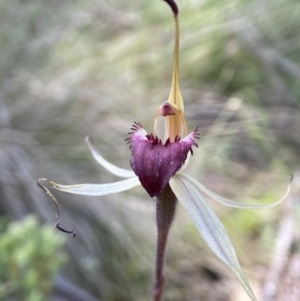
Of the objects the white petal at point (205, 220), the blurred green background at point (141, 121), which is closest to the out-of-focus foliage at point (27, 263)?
the blurred green background at point (141, 121)

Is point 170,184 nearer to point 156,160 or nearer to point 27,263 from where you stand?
point 156,160

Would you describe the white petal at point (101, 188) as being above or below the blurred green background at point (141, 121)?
above

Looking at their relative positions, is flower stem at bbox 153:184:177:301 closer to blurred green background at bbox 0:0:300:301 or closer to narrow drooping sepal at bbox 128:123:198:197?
narrow drooping sepal at bbox 128:123:198:197

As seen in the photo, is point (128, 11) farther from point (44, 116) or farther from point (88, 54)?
point (44, 116)

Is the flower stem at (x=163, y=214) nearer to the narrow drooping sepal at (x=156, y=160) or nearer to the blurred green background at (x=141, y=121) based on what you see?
the narrow drooping sepal at (x=156, y=160)

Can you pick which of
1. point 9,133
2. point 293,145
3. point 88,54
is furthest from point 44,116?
point 293,145

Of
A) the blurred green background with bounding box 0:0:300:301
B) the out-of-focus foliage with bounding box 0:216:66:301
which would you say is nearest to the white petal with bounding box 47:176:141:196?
the out-of-focus foliage with bounding box 0:216:66:301

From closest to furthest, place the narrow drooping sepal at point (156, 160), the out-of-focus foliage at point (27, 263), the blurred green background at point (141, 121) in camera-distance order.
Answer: the narrow drooping sepal at point (156, 160), the out-of-focus foliage at point (27, 263), the blurred green background at point (141, 121)

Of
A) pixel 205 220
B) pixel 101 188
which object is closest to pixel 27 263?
pixel 101 188
